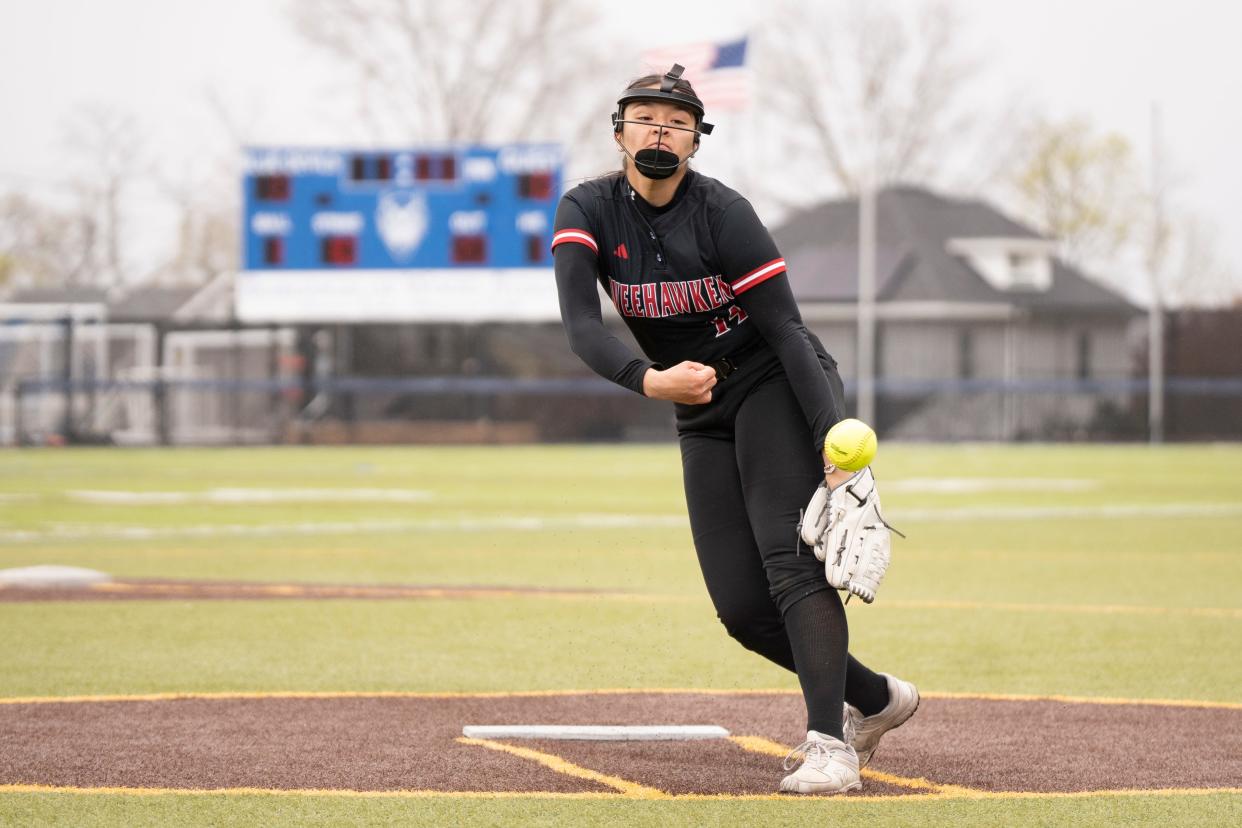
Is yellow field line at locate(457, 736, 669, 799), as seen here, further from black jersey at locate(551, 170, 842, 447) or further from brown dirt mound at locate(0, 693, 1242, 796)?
black jersey at locate(551, 170, 842, 447)

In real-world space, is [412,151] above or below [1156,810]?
above

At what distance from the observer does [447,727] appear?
21.0ft

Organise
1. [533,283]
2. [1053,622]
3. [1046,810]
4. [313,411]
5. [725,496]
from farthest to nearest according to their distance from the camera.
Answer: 1. [313,411]
2. [533,283]
3. [1053,622]
4. [725,496]
5. [1046,810]

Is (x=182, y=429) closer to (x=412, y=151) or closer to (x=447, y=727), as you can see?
(x=412, y=151)

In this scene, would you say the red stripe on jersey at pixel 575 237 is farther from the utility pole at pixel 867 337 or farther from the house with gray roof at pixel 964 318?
the house with gray roof at pixel 964 318

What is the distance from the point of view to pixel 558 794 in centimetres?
512

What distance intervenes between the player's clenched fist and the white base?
1554mm

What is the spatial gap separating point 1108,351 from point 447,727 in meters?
46.7

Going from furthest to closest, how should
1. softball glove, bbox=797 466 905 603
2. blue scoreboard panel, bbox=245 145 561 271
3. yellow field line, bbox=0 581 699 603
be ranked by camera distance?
blue scoreboard panel, bbox=245 145 561 271
yellow field line, bbox=0 581 699 603
softball glove, bbox=797 466 905 603

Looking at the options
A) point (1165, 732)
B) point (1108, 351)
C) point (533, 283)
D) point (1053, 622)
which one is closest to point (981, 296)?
point (1108, 351)

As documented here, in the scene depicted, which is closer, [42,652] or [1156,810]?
[1156,810]

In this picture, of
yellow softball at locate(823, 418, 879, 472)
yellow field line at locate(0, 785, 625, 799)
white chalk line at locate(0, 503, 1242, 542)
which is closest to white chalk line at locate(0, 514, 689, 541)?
white chalk line at locate(0, 503, 1242, 542)

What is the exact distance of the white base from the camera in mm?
6141

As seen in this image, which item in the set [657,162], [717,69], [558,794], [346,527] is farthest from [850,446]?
[717,69]
